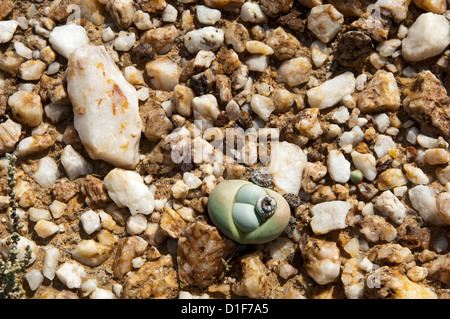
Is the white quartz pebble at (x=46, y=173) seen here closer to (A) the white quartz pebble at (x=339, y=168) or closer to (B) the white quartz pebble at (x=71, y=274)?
(B) the white quartz pebble at (x=71, y=274)

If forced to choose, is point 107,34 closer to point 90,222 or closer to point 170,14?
point 170,14

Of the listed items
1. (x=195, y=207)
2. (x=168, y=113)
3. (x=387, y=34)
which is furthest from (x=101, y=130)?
(x=387, y=34)

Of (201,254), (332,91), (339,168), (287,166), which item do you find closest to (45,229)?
(201,254)

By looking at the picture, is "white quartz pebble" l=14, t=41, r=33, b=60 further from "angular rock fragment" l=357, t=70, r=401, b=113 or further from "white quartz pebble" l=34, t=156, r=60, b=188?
"angular rock fragment" l=357, t=70, r=401, b=113

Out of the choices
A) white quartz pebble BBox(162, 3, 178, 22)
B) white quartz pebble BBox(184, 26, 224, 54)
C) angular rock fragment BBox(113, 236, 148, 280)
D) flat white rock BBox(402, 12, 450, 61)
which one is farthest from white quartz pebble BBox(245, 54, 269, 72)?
angular rock fragment BBox(113, 236, 148, 280)

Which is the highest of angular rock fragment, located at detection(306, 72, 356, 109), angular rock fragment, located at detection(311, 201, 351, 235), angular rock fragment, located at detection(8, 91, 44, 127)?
angular rock fragment, located at detection(306, 72, 356, 109)

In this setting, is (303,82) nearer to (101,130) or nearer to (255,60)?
(255,60)
